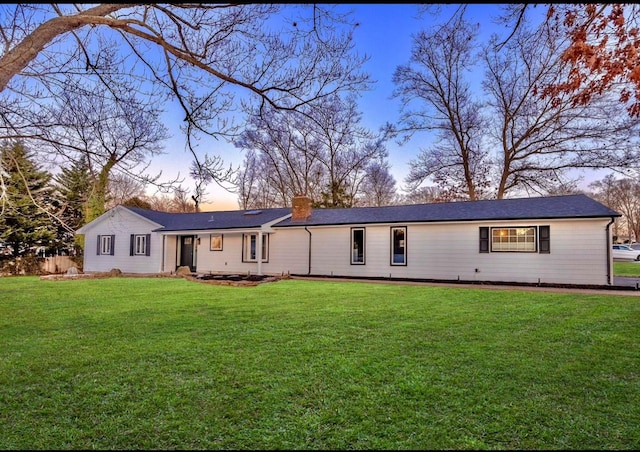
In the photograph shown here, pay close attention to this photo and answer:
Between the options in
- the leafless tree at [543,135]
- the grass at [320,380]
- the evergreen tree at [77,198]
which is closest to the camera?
the grass at [320,380]

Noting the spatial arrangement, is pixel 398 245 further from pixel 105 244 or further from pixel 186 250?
pixel 105 244

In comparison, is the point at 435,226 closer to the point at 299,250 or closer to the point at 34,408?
the point at 299,250

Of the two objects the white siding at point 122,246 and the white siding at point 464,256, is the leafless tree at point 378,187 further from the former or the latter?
the white siding at point 122,246

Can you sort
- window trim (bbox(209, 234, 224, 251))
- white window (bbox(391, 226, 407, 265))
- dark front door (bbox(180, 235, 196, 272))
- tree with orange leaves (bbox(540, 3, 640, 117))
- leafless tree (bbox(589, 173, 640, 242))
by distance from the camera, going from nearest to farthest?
tree with orange leaves (bbox(540, 3, 640, 117))
white window (bbox(391, 226, 407, 265))
window trim (bbox(209, 234, 224, 251))
dark front door (bbox(180, 235, 196, 272))
leafless tree (bbox(589, 173, 640, 242))

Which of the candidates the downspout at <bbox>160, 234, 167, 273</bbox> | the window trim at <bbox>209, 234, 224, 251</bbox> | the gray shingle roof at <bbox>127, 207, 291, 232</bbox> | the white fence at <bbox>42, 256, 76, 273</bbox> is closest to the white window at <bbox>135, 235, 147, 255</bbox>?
the gray shingle roof at <bbox>127, 207, 291, 232</bbox>

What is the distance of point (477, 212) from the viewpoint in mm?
14852

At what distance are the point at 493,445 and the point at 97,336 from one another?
17.5ft

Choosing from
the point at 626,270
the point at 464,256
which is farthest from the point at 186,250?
the point at 626,270

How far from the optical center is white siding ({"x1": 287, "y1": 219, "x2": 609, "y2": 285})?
498 inches

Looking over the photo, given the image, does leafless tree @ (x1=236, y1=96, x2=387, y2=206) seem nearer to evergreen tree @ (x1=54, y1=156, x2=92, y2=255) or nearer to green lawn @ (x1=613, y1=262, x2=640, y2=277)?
green lawn @ (x1=613, y1=262, x2=640, y2=277)

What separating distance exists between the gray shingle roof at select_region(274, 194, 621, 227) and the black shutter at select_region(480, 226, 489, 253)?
50 cm

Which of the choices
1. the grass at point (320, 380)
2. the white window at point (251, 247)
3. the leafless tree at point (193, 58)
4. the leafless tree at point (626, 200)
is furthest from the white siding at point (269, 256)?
the leafless tree at point (626, 200)

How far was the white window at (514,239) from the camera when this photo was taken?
1350cm

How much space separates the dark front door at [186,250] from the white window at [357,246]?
8977 millimetres
